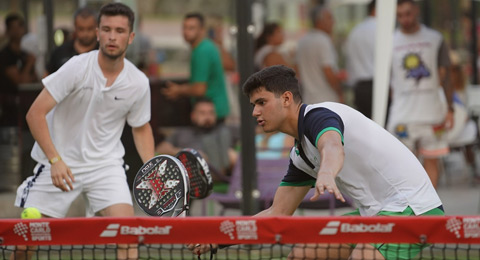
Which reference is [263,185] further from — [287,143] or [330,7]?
[330,7]

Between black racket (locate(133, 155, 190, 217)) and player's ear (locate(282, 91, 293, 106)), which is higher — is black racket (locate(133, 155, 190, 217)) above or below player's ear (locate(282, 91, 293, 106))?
below

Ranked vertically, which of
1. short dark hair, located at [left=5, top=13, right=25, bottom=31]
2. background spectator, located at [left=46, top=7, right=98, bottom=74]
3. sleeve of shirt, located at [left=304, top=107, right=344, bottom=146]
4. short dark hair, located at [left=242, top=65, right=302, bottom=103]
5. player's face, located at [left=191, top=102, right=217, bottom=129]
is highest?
short dark hair, located at [left=5, top=13, right=25, bottom=31]

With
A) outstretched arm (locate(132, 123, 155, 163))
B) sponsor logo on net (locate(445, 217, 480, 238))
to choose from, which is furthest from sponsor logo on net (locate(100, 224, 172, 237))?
outstretched arm (locate(132, 123, 155, 163))

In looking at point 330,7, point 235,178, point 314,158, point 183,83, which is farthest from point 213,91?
point 314,158

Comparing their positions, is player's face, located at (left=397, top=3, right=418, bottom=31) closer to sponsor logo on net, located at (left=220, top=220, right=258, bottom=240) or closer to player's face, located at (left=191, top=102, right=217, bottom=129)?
player's face, located at (left=191, top=102, right=217, bottom=129)

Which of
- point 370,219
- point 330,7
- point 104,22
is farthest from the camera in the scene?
point 330,7

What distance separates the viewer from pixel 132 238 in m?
4.51

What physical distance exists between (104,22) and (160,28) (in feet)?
22.3

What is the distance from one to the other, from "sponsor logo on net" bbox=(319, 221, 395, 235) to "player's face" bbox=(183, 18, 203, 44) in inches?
230

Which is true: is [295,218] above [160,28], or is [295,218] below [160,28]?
below

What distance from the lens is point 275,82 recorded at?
4.83m

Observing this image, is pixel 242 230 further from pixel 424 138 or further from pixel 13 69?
pixel 13 69

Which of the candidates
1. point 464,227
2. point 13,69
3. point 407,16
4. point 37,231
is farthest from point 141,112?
point 13,69

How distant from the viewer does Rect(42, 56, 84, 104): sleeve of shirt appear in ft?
20.4
